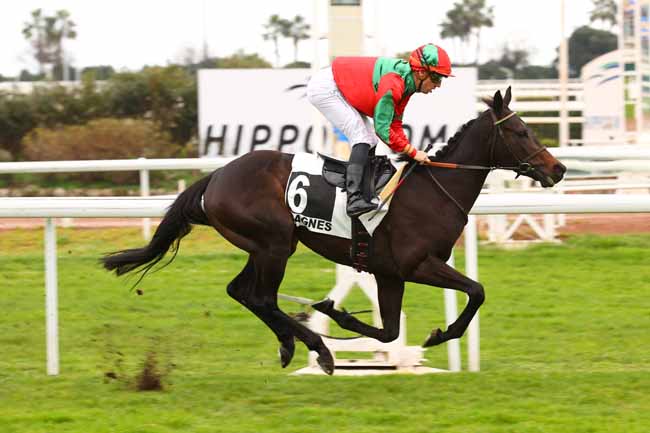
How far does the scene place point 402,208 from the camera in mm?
5211

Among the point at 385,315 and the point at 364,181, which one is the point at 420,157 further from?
the point at 385,315

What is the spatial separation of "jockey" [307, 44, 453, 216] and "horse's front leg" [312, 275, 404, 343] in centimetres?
43

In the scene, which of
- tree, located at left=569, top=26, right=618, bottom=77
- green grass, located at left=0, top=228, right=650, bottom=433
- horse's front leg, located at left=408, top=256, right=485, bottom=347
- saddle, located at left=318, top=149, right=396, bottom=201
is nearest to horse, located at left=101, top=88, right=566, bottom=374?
horse's front leg, located at left=408, top=256, right=485, bottom=347

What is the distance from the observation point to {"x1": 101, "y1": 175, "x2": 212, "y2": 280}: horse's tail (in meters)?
5.52

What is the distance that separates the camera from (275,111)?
11312mm

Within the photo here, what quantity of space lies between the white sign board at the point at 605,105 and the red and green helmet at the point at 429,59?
31.2 feet

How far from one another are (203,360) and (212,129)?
564cm

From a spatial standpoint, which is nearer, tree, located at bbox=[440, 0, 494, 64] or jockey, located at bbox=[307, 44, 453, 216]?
jockey, located at bbox=[307, 44, 453, 216]

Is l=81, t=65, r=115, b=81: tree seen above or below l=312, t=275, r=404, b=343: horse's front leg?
above

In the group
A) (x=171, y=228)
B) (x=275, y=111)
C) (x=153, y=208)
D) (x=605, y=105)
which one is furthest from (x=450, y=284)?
(x=605, y=105)

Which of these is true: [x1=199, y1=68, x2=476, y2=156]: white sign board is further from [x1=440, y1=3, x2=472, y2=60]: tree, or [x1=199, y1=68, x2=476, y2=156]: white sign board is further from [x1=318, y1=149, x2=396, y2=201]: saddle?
[x1=440, y1=3, x2=472, y2=60]: tree

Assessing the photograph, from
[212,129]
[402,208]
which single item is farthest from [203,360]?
[212,129]

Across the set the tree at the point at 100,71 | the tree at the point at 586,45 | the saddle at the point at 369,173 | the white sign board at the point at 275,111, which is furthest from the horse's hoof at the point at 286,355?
the tree at the point at 586,45

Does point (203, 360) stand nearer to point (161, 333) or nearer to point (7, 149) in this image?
point (161, 333)
